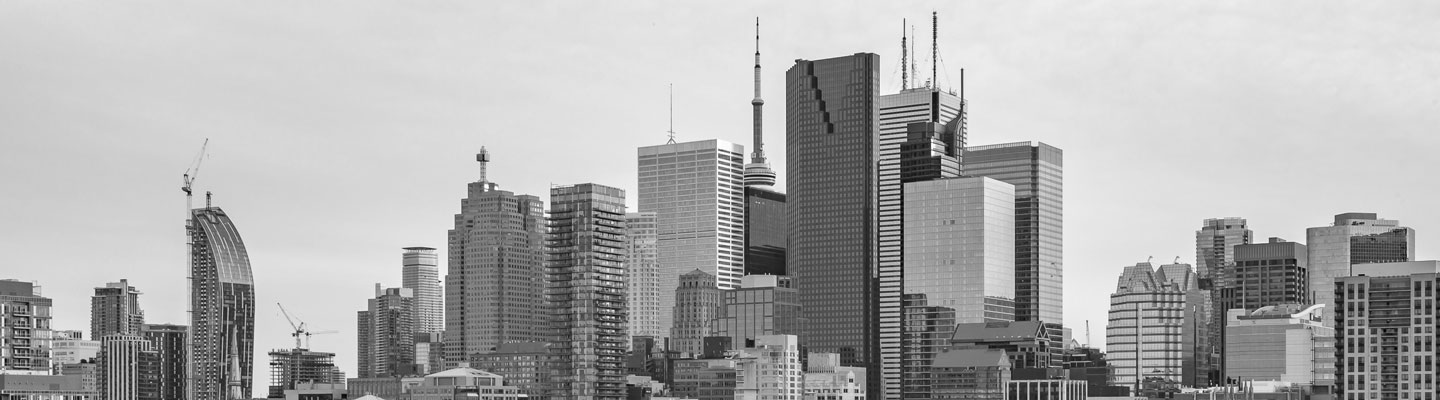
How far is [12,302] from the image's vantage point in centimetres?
16938

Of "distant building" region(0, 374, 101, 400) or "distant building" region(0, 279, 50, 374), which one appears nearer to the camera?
"distant building" region(0, 279, 50, 374)

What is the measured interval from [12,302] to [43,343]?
787 centimetres

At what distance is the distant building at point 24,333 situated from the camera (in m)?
168

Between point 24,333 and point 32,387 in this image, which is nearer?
point 24,333

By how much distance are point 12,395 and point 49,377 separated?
8540 millimetres

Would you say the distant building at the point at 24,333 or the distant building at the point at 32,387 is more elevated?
the distant building at the point at 24,333

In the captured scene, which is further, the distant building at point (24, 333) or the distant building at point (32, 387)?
the distant building at point (32, 387)

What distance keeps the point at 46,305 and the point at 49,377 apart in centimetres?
744

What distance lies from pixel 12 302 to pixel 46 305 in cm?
692

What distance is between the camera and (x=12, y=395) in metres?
171

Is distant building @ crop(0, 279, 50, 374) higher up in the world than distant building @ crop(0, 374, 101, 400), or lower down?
higher up

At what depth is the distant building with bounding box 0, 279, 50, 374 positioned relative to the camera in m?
168

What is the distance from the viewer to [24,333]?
559ft

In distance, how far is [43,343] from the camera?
176250mm
